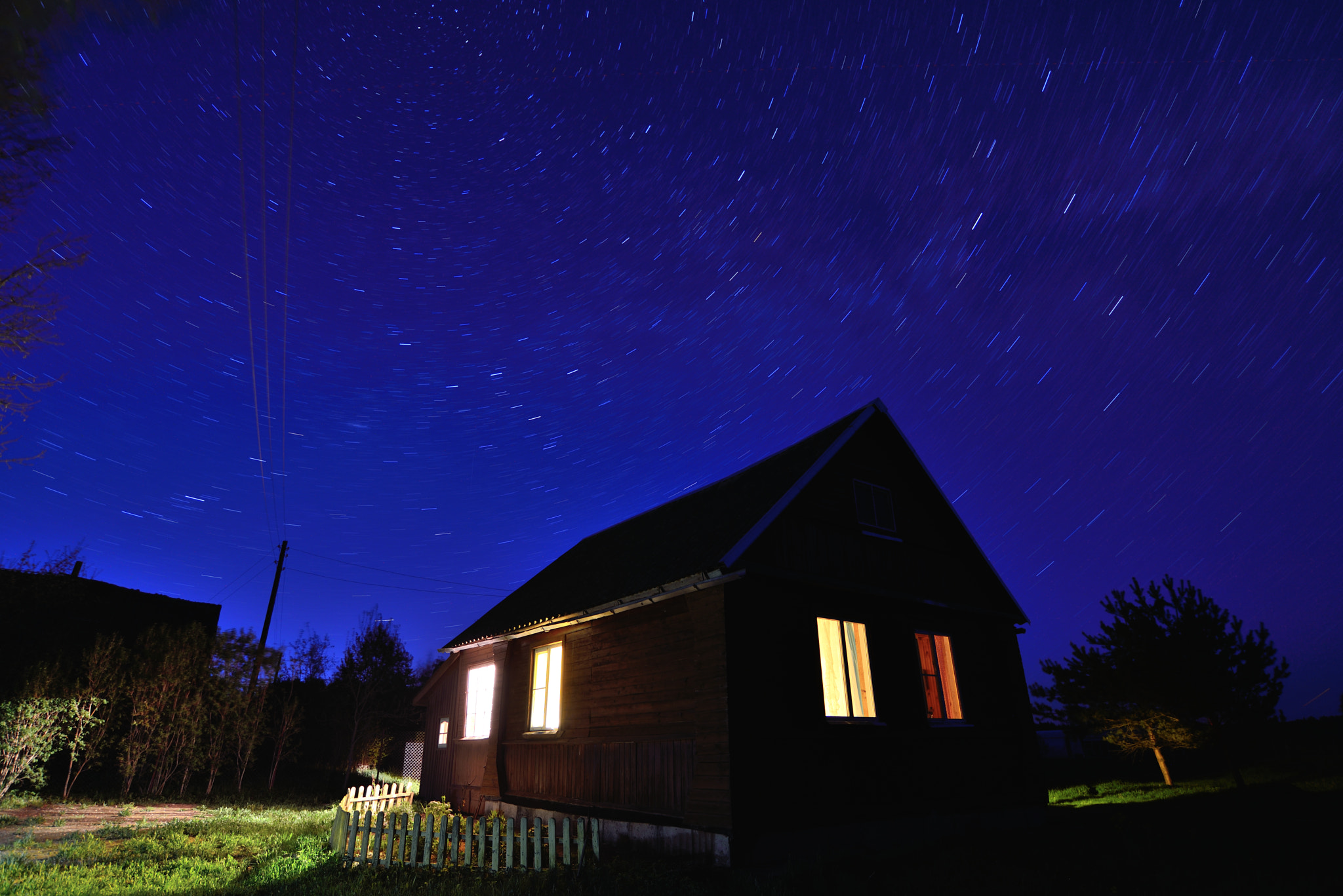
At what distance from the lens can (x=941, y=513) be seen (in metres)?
16.4

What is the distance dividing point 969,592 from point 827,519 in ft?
16.8

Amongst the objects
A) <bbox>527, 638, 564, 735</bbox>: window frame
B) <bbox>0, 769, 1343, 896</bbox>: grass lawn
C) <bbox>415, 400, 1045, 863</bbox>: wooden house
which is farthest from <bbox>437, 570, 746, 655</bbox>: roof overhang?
<bbox>0, 769, 1343, 896</bbox>: grass lawn

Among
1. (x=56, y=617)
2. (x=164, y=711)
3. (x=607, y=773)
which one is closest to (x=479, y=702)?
(x=607, y=773)

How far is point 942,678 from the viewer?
586 inches

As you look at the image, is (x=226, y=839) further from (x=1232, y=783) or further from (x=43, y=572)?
(x=1232, y=783)

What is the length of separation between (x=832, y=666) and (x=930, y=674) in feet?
10.3

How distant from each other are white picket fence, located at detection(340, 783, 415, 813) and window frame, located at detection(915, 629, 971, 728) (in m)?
13.3

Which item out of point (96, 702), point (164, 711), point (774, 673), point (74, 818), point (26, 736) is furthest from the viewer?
point (164, 711)

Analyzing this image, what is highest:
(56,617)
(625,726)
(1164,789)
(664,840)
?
(56,617)

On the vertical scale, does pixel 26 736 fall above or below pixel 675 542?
below

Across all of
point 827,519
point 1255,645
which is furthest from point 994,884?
point 1255,645

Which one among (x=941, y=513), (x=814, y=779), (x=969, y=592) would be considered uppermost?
(x=941, y=513)

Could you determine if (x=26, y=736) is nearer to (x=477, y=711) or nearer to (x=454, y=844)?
(x=477, y=711)

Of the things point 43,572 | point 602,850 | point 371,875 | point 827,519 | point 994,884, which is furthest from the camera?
point 43,572
